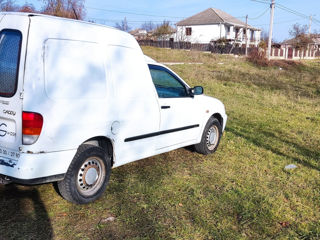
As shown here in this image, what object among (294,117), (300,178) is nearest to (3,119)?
(300,178)

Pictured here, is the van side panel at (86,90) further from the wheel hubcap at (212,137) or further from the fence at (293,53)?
the fence at (293,53)

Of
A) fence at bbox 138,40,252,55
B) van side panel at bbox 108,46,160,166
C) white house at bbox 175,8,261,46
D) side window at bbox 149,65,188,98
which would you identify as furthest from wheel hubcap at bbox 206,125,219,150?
white house at bbox 175,8,261,46

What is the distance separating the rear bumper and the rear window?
685 mm

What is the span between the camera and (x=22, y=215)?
3.82 metres

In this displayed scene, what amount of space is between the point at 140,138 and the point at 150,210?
1.03 m

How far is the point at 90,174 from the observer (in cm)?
411

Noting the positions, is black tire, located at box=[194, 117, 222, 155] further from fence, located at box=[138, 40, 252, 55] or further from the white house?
the white house

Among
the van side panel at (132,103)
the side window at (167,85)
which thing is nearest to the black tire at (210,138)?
the side window at (167,85)

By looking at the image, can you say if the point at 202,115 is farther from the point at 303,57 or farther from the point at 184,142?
the point at 303,57

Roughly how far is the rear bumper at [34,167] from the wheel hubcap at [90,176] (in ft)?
1.16

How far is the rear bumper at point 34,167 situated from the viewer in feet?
11.4

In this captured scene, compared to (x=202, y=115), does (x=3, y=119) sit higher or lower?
higher

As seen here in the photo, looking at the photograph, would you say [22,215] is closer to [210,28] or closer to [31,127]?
[31,127]

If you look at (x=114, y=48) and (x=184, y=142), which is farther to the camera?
(x=184, y=142)
